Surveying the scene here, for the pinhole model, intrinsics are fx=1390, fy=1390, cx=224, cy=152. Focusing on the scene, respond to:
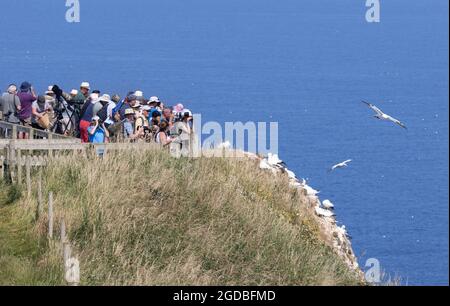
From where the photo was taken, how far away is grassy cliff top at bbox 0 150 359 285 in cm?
1889

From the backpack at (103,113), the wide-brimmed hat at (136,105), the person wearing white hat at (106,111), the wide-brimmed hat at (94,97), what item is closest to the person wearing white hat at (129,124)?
the wide-brimmed hat at (136,105)

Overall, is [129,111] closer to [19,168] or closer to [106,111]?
[106,111]

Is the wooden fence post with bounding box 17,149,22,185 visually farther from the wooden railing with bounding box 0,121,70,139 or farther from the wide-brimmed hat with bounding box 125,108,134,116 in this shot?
the wide-brimmed hat with bounding box 125,108,134,116

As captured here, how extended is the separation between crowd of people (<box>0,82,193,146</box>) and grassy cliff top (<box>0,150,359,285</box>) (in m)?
0.94

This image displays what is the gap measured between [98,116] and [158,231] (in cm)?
486

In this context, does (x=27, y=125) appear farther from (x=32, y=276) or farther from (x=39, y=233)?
(x=32, y=276)

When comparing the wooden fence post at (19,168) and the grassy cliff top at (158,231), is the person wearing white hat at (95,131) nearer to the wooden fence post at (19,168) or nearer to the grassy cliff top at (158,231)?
the grassy cliff top at (158,231)

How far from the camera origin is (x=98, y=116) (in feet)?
82.6

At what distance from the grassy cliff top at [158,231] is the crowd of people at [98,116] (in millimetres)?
941

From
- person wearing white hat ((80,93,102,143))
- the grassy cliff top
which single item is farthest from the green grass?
person wearing white hat ((80,93,102,143))

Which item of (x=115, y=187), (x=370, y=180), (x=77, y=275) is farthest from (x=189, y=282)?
(x=370, y=180)

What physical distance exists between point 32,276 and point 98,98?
824 cm

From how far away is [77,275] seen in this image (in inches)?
687
